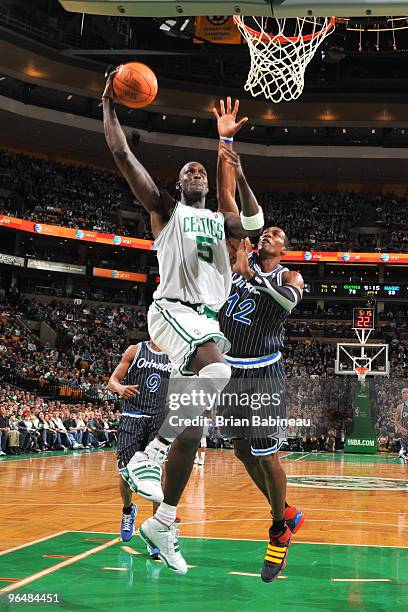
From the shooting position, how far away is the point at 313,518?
9.13m

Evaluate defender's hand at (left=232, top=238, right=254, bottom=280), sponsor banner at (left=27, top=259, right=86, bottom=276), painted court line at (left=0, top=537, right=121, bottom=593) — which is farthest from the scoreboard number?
defender's hand at (left=232, top=238, right=254, bottom=280)

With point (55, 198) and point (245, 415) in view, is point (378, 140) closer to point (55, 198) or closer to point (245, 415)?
point (55, 198)

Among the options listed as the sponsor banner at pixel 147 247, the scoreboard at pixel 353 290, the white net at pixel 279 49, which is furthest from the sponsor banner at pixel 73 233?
the white net at pixel 279 49

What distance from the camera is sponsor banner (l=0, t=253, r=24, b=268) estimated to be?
35438 millimetres

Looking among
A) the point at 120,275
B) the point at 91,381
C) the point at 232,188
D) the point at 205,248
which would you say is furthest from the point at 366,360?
the point at 205,248

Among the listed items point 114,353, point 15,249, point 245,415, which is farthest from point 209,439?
point 245,415

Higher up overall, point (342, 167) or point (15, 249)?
point (342, 167)

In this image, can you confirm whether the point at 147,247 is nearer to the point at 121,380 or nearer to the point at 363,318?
the point at 363,318

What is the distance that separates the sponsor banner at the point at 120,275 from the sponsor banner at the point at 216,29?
16109mm

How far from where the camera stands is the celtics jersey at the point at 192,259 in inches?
190

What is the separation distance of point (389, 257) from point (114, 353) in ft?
49.5

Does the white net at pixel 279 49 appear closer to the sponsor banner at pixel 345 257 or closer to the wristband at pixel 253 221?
the wristband at pixel 253 221

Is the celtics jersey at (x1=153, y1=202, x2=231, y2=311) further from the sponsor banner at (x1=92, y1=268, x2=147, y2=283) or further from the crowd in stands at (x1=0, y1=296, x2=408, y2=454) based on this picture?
the sponsor banner at (x1=92, y1=268, x2=147, y2=283)

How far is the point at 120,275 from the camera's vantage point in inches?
1578
